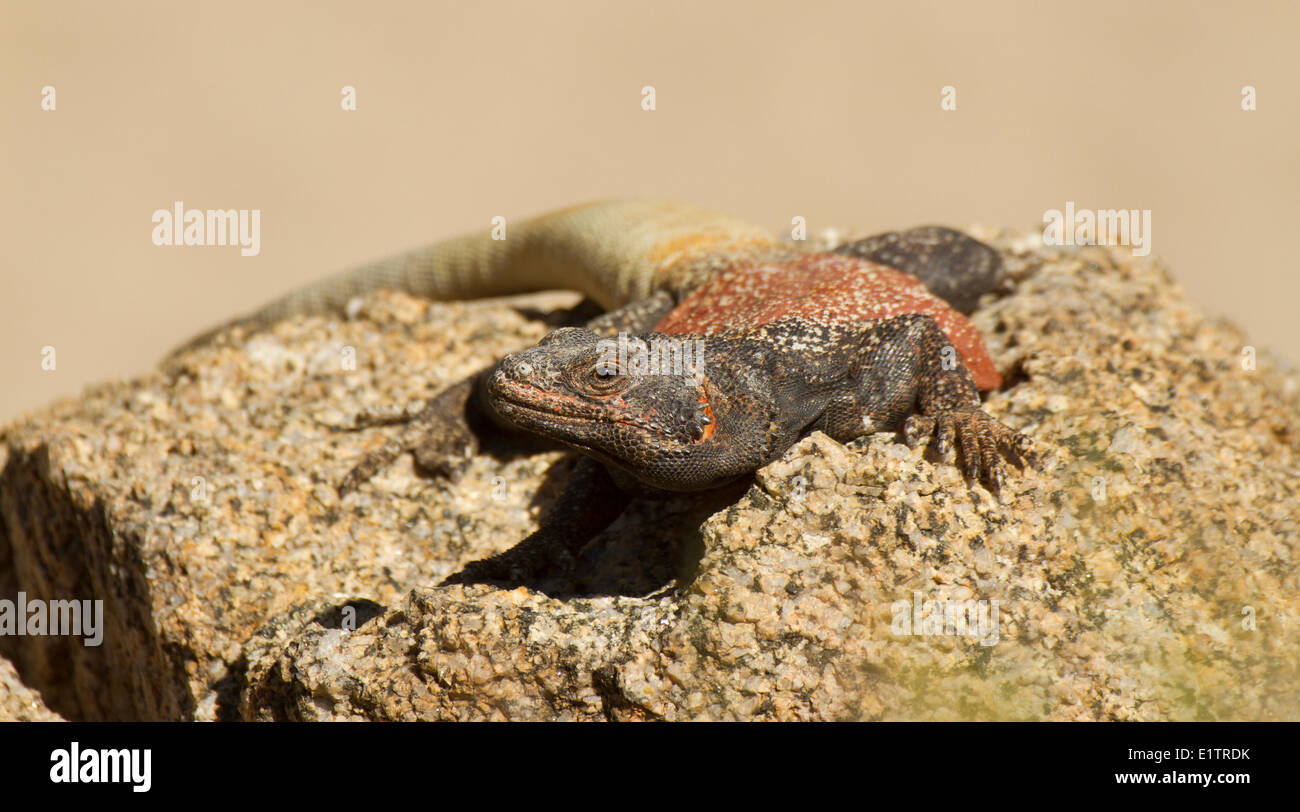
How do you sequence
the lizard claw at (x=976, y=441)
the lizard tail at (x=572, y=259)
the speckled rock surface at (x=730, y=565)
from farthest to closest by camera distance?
the lizard tail at (x=572, y=259) < the lizard claw at (x=976, y=441) < the speckled rock surface at (x=730, y=565)

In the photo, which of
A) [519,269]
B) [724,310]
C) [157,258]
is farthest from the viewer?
[157,258]

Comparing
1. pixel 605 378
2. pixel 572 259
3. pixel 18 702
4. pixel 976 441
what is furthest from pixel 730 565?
pixel 572 259

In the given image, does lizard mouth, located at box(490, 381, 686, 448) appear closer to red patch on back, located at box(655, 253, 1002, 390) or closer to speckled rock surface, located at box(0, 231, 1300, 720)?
speckled rock surface, located at box(0, 231, 1300, 720)

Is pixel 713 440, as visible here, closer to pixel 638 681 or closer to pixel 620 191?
pixel 638 681

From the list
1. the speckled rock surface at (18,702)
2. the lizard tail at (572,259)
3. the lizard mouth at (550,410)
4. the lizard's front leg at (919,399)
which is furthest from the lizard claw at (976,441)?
the speckled rock surface at (18,702)

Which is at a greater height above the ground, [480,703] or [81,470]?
[81,470]

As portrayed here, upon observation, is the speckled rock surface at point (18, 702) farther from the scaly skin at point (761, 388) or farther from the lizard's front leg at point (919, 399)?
the lizard's front leg at point (919, 399)

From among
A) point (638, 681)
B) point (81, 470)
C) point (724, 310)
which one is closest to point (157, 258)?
point (81, 470)

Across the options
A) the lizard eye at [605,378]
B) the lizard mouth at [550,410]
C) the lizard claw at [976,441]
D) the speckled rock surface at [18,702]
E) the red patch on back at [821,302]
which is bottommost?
the speckled rock surface at [18,702]
